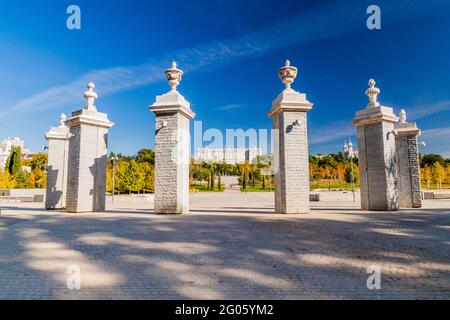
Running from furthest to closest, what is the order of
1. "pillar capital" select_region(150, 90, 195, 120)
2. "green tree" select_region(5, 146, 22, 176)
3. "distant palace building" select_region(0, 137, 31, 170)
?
"distant palace building" select_region(0, 137, 31, 170) → "green tree" select_region(5, 146, 22, 176) → "pillar capital" select_region(150, 90, 195, 120)

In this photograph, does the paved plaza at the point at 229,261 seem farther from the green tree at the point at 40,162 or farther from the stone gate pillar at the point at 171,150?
the green tree at the point at 40,162

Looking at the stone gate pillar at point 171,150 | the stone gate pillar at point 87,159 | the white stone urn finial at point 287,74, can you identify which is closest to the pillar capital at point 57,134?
the stone gate pillar at point 87,159

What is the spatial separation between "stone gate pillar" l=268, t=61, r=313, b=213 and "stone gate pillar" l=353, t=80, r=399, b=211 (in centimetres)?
397

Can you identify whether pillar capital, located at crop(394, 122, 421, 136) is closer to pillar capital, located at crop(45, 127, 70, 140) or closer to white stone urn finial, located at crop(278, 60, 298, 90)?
white stone urn finial, located at crop(278, 60, 298, 90)

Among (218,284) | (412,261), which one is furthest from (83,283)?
(412,261)

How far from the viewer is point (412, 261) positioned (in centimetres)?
480

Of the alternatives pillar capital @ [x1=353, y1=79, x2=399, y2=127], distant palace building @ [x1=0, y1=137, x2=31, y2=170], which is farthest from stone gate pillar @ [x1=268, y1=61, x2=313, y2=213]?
distant palace building @ [x1=0, y1=137, x2=31, y2=170]

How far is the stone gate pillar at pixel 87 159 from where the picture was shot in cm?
1298

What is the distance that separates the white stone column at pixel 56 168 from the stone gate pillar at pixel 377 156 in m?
17.3

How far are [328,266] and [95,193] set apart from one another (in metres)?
12.3

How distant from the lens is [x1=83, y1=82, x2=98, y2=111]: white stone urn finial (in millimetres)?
13964
